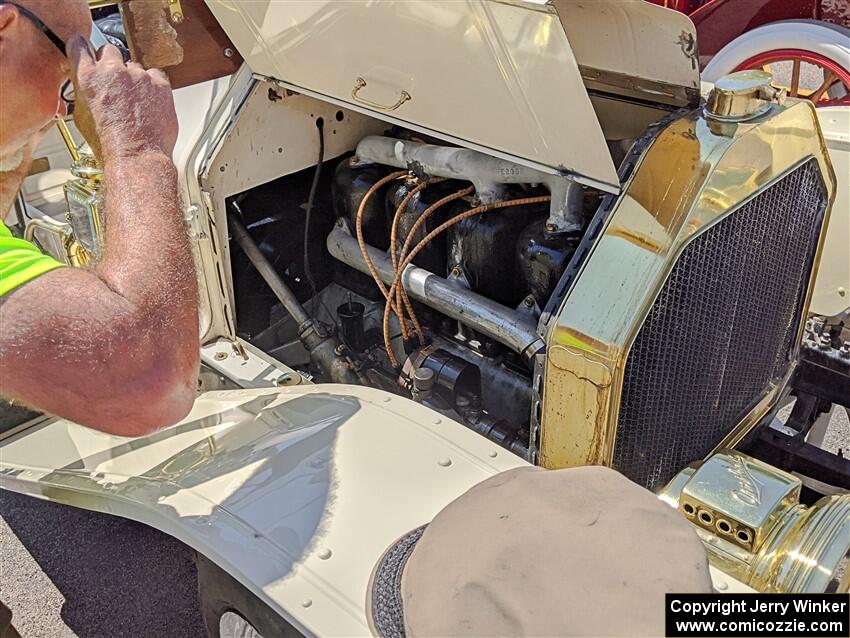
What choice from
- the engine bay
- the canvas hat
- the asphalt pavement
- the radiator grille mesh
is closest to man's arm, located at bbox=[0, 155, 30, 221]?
the engine bay

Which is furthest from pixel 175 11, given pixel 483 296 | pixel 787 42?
pixel 787 42

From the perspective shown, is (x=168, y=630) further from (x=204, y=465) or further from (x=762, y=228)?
(x=762, y=228)

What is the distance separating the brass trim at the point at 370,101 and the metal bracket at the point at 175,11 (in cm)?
50

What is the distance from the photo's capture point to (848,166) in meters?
2.03

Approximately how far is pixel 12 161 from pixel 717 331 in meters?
1.39

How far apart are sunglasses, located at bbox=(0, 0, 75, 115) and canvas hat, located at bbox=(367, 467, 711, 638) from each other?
93cm

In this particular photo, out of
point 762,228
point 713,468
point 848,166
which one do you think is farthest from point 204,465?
point 848,166

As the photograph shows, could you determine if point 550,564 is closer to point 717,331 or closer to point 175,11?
point 717,331

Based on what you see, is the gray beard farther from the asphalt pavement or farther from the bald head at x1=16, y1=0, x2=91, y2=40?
the asphalt pavement

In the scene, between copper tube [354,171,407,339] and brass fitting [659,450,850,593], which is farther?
copper tube [354,171,407,339]

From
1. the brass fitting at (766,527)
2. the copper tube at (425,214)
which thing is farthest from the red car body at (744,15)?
the brass fitting at (766,527)

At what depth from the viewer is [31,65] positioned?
4.01ft

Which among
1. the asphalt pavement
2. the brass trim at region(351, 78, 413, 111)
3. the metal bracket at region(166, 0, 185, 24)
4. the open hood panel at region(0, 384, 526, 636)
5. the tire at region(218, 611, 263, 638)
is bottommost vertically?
the asphalt pavement

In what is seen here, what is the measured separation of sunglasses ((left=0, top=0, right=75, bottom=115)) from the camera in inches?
47.7
